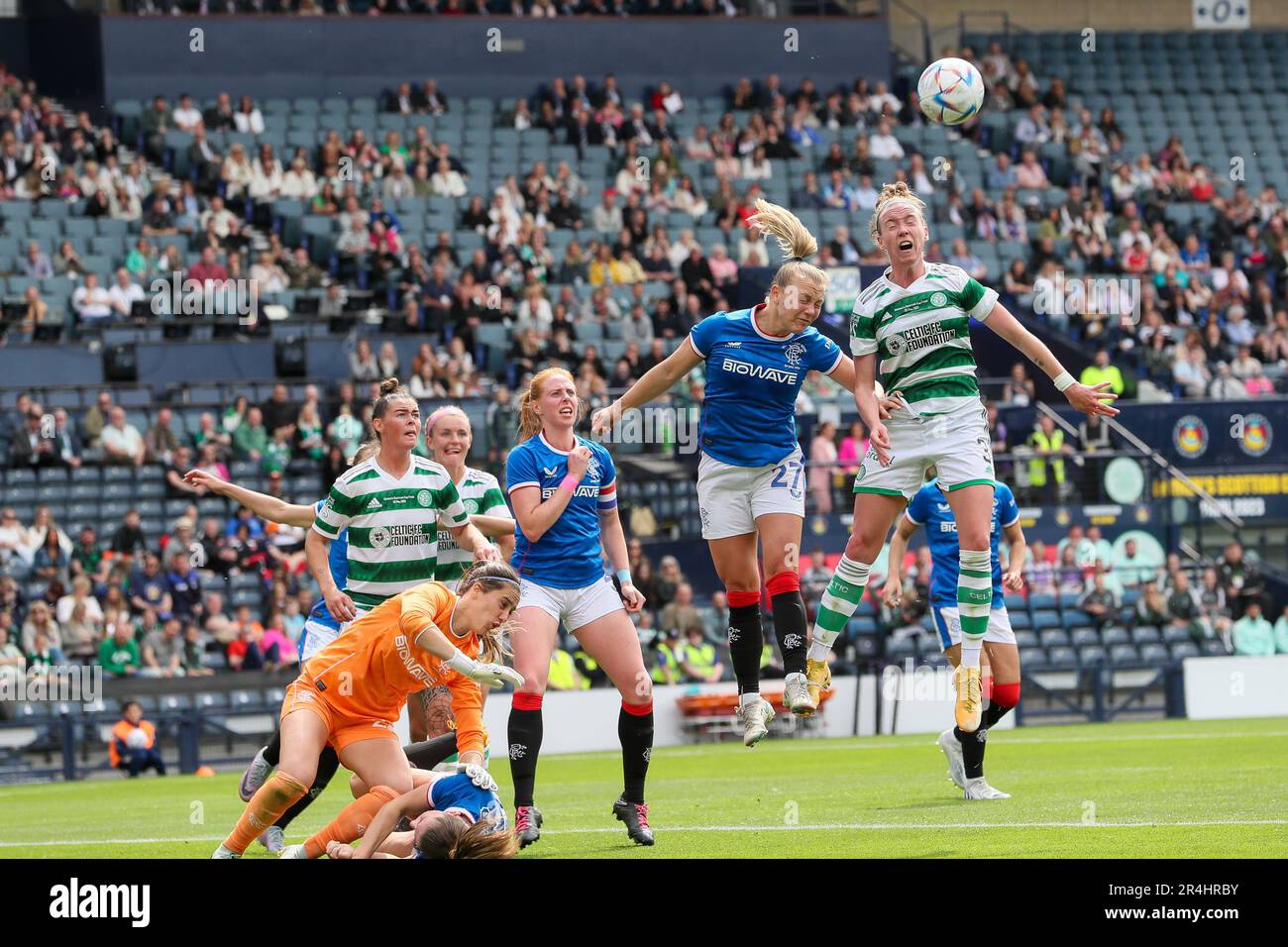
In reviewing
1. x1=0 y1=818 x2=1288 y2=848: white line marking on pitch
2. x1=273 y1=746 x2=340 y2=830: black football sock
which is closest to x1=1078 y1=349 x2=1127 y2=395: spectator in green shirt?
x1=0 y1=818 x2=1288 y2=848: white line marking on pitch

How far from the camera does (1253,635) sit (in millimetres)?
23422

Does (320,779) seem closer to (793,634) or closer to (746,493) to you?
(793,634)

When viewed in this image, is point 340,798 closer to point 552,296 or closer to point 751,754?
point 751,754

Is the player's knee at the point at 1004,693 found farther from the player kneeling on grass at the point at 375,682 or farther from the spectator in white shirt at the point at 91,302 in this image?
the spectator in white shirt at the point at 91,302

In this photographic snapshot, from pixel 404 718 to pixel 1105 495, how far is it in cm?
1054

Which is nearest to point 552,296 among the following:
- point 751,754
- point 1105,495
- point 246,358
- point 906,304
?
point 246,358

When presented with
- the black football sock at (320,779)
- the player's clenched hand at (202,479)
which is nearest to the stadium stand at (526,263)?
the player's clenched hand at (202,479)

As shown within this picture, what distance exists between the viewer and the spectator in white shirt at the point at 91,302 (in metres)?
25.8

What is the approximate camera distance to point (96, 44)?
31.4m

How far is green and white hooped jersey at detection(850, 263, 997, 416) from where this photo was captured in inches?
392

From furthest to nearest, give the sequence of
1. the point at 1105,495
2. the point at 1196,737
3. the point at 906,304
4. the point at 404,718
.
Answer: the point at 1105,495, the point at 404,718, the point at 1196,737, the point at 906,304

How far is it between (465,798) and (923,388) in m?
3.33

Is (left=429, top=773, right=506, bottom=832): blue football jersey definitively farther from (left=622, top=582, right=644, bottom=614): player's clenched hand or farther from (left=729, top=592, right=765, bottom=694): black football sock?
(left=729, top=592, right=765, bottom=694): black football sock

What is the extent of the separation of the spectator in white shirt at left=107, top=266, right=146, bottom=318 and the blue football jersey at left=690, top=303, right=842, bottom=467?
685 inches
